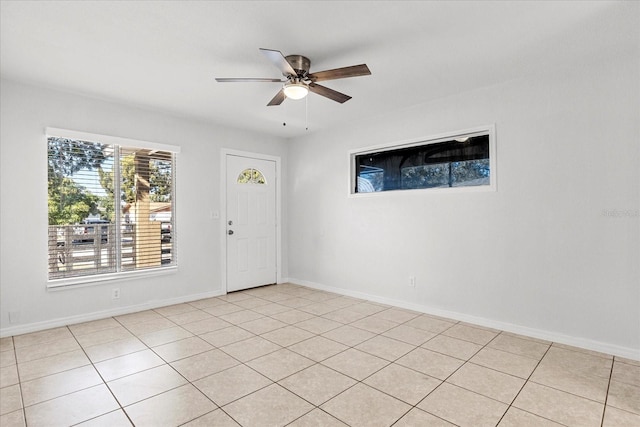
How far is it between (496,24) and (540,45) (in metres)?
0.56

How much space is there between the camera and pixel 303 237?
5559mm

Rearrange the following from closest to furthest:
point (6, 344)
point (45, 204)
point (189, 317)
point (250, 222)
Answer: point (6, 344) < point (45, 204) < point (189, 317) < point (250, 222)

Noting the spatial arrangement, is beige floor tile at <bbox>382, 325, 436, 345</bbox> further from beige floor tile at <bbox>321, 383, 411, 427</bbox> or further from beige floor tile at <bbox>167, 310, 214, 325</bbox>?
beige floor tile at <bbox>167, 310, 214, 325</bbox>

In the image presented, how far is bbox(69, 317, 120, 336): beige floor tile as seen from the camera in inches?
135

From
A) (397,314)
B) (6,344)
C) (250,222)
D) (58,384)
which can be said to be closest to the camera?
(58,384)

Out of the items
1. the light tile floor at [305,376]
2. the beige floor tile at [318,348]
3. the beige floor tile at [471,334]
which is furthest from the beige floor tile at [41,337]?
the beige floor tile at [471,334]

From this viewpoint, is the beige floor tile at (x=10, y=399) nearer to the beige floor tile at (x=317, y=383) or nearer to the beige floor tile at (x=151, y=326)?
the beige floor tile at (x=151, y=326)

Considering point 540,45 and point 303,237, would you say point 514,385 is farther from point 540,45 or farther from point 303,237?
point 303,237

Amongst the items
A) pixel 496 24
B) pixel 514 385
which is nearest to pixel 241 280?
pixel 514 385

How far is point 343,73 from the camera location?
2551mm

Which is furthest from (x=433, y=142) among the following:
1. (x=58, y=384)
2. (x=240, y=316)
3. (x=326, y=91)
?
(x=58, y=384)

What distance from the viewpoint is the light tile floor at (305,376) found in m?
2.01

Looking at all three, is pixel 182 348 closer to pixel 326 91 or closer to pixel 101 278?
pixel 101 278

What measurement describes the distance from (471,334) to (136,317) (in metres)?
3.62
